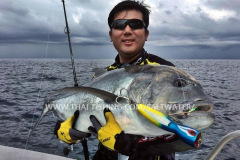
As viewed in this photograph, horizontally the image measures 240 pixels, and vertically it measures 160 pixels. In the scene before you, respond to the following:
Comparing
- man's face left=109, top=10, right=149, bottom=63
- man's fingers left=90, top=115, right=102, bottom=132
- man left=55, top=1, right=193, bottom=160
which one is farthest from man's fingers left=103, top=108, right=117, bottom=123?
man's face left=109, top=10, right=149, bottom=63

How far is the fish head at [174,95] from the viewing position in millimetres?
1622

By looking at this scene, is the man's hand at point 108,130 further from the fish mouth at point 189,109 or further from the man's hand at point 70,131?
the fish mouth at point 189,109

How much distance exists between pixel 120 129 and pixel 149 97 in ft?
1.62

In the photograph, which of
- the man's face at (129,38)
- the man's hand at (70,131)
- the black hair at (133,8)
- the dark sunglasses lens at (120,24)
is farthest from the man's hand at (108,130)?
the black hair at (133,8)

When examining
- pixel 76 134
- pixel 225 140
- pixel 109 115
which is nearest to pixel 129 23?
pixel 109 115

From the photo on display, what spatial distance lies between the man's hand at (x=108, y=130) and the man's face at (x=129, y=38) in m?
1.08

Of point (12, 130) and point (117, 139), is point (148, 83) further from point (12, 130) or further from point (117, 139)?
point (12, 130)

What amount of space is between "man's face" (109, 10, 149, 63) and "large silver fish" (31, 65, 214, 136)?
Result: 727 mm

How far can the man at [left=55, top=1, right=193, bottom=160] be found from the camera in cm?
209

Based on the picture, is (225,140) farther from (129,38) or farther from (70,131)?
(70,131)

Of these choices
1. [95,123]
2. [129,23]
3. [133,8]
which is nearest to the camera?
[95,123]

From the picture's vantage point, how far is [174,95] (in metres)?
1.72

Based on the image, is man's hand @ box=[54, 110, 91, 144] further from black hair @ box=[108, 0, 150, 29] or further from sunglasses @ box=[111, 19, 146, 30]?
black hair @ box=[108, 0, 150, 29]

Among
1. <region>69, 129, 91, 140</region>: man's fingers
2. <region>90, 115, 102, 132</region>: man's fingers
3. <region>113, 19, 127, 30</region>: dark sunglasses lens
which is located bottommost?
<region>69, 129, 91, 140</region>: man's fingers
